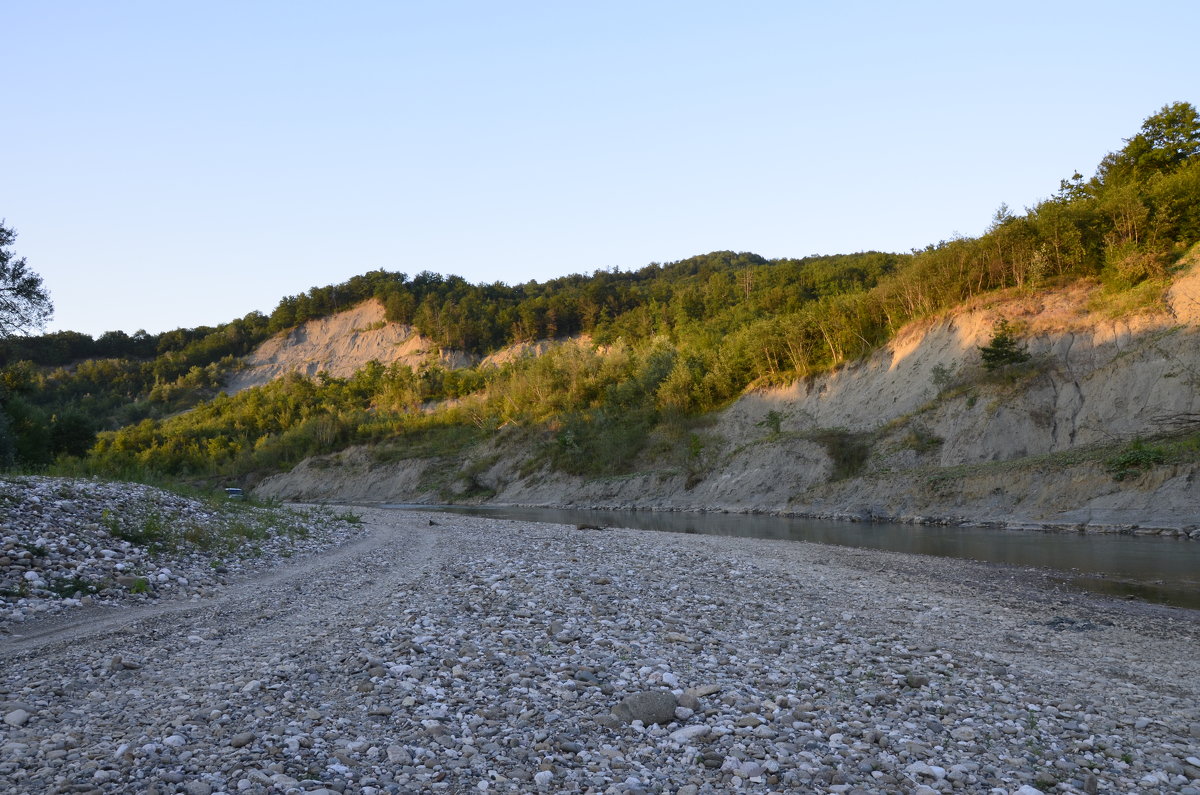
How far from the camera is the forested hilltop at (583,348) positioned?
44438mm

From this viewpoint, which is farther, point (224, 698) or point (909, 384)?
point (909, 384)

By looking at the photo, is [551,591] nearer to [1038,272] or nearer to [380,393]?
[1038,272]

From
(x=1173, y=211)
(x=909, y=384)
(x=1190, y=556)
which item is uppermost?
(x=1173, y=211)

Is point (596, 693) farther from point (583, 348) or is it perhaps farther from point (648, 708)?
point (583, 348)

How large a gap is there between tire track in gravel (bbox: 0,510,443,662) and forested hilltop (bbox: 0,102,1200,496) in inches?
716

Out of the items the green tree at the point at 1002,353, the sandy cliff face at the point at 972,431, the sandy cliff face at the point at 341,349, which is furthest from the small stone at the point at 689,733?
the sandy cliff face at the point at 341,349

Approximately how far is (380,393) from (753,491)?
71886 mm

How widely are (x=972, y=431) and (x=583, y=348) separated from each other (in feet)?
175

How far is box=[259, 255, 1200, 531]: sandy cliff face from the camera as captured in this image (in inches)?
1128

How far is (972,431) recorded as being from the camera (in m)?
38.1

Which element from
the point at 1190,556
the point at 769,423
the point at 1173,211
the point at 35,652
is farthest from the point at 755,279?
the point at 35,652

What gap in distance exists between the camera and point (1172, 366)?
32.4 meters

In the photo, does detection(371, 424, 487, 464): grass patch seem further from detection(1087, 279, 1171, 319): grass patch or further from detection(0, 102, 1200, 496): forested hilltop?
detection(1087, 279, 1171, 319): grass patch

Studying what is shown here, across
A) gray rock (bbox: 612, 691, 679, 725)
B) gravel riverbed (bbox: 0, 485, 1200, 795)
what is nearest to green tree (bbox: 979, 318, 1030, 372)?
gravel riverbed (bbox: 0, 485, 1200, 795)
